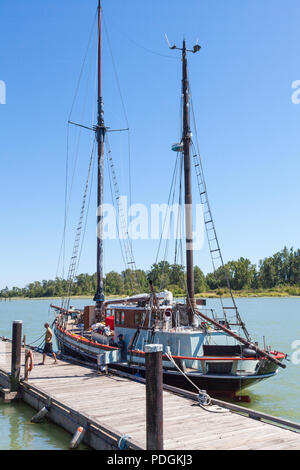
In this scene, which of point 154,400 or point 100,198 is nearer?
point 154,400

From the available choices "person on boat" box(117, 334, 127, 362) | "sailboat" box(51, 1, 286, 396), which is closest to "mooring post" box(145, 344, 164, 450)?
"sailboat" box(51, 1, 286, 396)

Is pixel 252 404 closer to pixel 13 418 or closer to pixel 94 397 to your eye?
pixel 94 397

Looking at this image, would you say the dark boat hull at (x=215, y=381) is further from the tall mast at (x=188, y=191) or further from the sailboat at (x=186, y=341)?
the tall mast at (x=188, y=191)

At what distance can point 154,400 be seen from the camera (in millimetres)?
9070

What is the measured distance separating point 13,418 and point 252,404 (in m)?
10.5

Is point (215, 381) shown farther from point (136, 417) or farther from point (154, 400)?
point (154, 400)

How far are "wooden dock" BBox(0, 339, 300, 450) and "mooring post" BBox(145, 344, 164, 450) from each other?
2.41ft

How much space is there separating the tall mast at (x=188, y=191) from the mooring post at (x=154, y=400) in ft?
32.7

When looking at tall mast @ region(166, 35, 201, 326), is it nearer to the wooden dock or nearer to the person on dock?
the wooden dock

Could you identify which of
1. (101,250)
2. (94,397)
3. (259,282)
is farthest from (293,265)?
(94,397)

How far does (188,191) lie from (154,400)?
44.2 ft

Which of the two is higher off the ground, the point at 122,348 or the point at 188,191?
the point at 188,191

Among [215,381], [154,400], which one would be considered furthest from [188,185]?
[154,400]

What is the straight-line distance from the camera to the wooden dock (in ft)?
32.8
